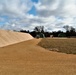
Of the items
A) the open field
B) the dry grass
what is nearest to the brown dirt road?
the open field

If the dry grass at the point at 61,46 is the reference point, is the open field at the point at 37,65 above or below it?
above

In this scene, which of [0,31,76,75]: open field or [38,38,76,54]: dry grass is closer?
[0,31,76,75]: open field

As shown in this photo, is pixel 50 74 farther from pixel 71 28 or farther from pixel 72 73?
pixel 71 28

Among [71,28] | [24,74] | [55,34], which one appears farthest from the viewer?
[71,28]

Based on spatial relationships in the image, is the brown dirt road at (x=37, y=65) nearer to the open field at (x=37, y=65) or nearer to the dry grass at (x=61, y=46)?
the open field at (x=37, y=65)

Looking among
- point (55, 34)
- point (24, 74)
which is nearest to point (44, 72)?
point (24, 74)

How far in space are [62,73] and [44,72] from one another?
36.4 inches

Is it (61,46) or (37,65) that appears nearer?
(37,65)

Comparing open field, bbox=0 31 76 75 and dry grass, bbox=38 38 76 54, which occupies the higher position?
open field, bbox=0 31 76 75

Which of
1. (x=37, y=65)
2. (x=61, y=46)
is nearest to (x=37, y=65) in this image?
(x=37, y=65)

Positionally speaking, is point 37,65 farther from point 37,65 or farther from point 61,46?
point 61,46

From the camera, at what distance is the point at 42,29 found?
170m

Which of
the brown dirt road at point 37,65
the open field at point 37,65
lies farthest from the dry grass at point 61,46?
the brown dirt road at point 37,65

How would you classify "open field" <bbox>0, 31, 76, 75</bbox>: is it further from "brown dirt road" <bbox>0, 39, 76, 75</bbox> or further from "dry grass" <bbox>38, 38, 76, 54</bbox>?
"dry grass" <bbox>38, 38, 76, 54</bbox>
